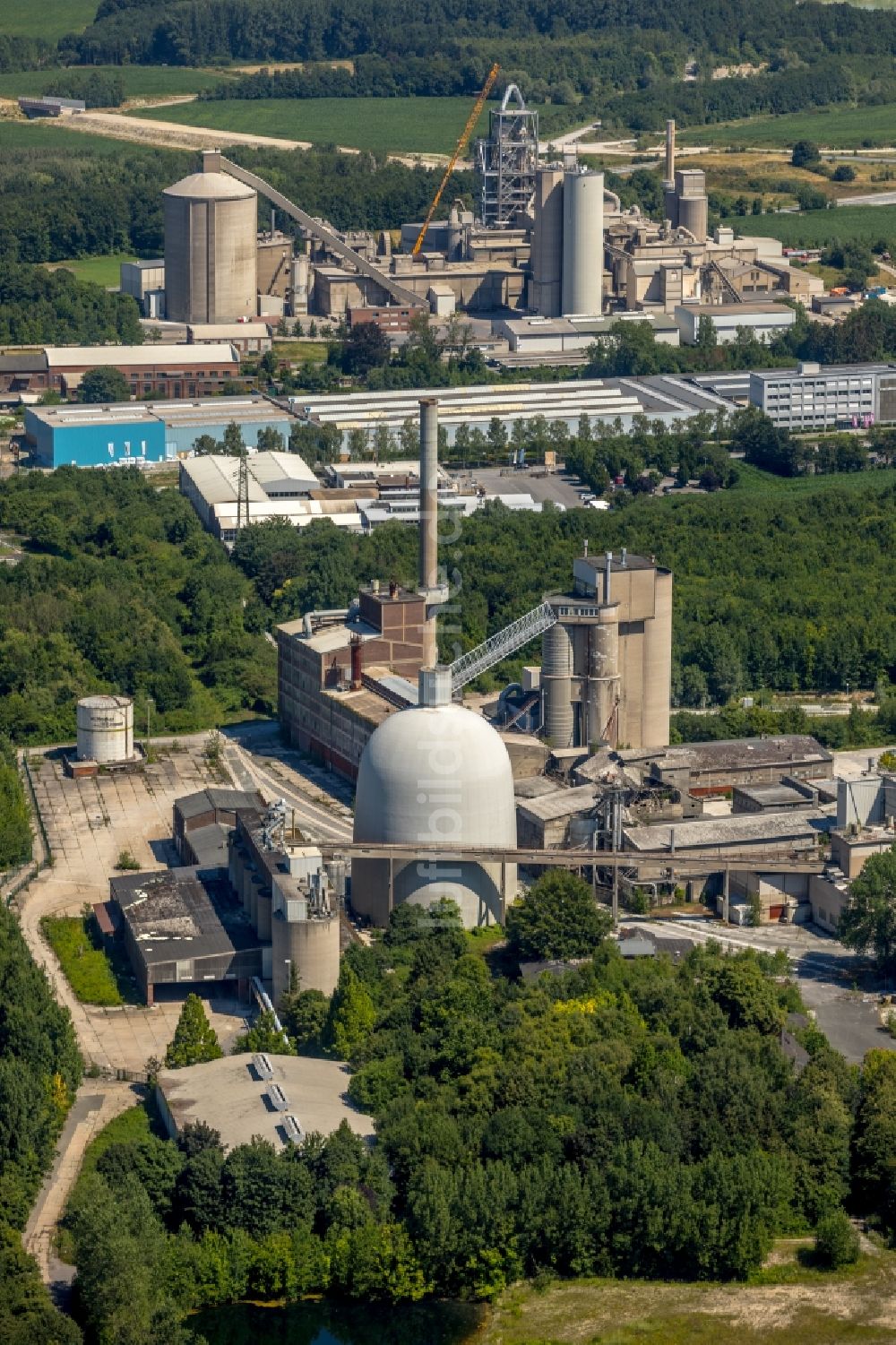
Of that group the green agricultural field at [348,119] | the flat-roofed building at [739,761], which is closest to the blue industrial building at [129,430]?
the flat-roofed building at [739,761]

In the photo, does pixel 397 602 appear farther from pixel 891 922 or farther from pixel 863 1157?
pixel 863 1157

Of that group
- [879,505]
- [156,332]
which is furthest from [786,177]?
[879,505]

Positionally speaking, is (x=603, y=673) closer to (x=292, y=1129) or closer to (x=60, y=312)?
(x=292, y=1129)

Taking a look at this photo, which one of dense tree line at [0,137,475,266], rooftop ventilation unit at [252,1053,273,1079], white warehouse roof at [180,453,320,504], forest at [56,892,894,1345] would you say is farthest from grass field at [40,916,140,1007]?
dense tree line at [0,137,475,266]

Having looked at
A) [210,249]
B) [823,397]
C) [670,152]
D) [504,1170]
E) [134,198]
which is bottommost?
[504,1170]

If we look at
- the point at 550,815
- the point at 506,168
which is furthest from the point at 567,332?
the point at 550,815

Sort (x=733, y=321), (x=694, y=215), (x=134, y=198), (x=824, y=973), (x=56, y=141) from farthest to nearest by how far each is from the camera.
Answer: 1. (x=56, y=141)
2. (x=134, y=198)
3. (x=694, y=215)
4. (x=733, y=321)
5. (x=824, y=973)

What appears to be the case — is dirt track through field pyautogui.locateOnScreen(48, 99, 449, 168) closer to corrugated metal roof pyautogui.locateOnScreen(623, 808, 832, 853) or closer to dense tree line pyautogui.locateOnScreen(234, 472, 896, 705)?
dense tree line pyautogui.locateOnScreen(234, 472, 896, 705)
